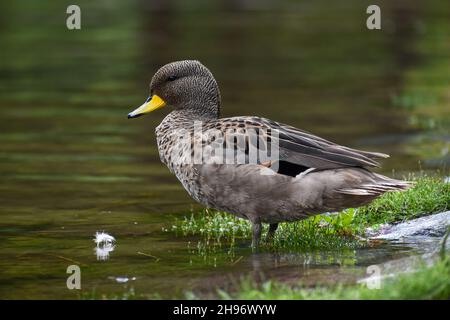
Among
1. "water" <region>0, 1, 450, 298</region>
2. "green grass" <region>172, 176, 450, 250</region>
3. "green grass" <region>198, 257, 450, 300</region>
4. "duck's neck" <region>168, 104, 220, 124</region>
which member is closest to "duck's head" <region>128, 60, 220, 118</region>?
"duck's neck" <region>168, 104, 220, 124</region>

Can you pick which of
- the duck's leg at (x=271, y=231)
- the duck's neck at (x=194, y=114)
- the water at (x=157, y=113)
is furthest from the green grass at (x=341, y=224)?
the duck's neck at (x=194, y=114)

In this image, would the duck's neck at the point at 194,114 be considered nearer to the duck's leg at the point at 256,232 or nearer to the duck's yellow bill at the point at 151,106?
the duck's yellow bill at the point at 151,106

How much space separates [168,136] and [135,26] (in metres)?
22.2

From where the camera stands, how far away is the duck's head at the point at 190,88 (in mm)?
9492

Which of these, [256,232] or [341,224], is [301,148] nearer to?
[256,232]

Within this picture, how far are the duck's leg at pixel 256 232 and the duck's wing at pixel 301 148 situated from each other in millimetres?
625

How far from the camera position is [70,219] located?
10.7 metres

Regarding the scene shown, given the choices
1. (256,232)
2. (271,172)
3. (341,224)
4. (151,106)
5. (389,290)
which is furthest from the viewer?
(151,106)

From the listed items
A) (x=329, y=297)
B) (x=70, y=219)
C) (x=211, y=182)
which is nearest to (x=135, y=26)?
(x=70, y=219)

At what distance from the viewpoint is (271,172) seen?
8391mm

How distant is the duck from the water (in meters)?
0.42

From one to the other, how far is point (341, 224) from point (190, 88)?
1.87m

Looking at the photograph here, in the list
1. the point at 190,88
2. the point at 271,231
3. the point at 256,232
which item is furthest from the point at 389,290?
the point at 190,88

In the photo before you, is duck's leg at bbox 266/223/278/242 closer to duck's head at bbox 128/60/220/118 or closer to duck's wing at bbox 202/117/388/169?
duck's wing at bbox 202/117/388/169
